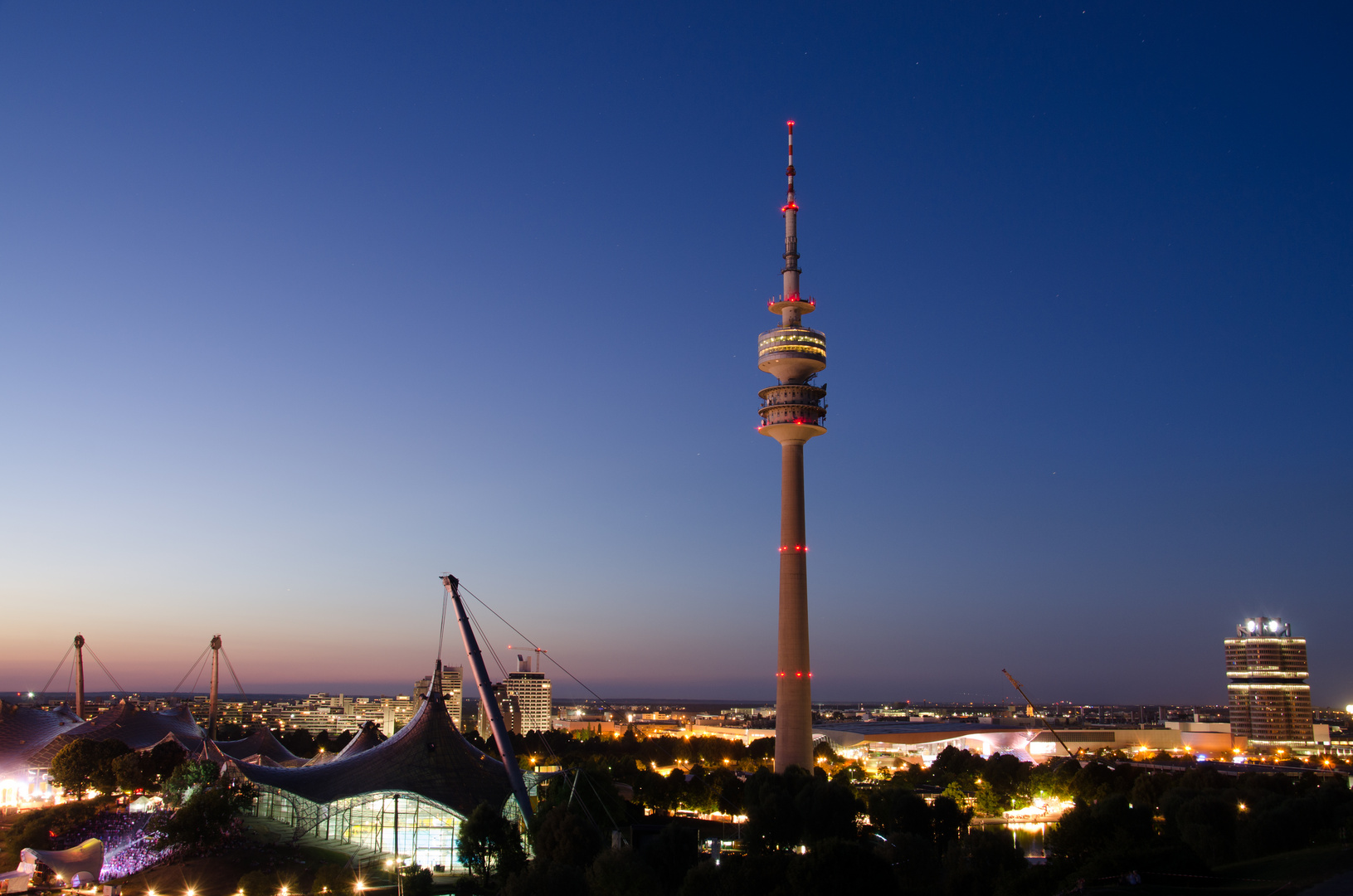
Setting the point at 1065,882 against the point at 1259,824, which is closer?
the point at 1065,882

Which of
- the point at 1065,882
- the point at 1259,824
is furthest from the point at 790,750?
the point at 1065,882

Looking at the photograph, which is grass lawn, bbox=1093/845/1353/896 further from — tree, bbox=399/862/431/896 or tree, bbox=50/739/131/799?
tree, bbox=50/739/131/799

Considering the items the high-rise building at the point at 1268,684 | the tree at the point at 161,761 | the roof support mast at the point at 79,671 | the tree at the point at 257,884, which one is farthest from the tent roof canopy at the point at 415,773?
the high-rise building at the point at 1268,684

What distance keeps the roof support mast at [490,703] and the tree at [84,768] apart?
1051 inches

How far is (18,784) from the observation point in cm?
7869

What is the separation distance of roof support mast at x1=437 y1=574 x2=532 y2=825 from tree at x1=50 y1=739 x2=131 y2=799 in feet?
87.6

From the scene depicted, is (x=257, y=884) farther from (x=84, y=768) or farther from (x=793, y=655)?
(x=793, y=655)

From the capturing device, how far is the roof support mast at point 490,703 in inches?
2261

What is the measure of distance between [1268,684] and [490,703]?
15963 cm

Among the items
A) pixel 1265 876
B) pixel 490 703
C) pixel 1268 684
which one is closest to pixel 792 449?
pixel 490 703

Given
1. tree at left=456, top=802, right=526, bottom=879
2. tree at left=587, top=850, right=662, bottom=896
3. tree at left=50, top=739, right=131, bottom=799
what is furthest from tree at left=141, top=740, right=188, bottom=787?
tree at left=587, top=850, right=662, bottom=896

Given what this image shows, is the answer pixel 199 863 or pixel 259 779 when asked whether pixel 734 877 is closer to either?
pixel 199 863

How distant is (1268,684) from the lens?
6865 inches

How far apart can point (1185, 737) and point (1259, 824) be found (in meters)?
108
